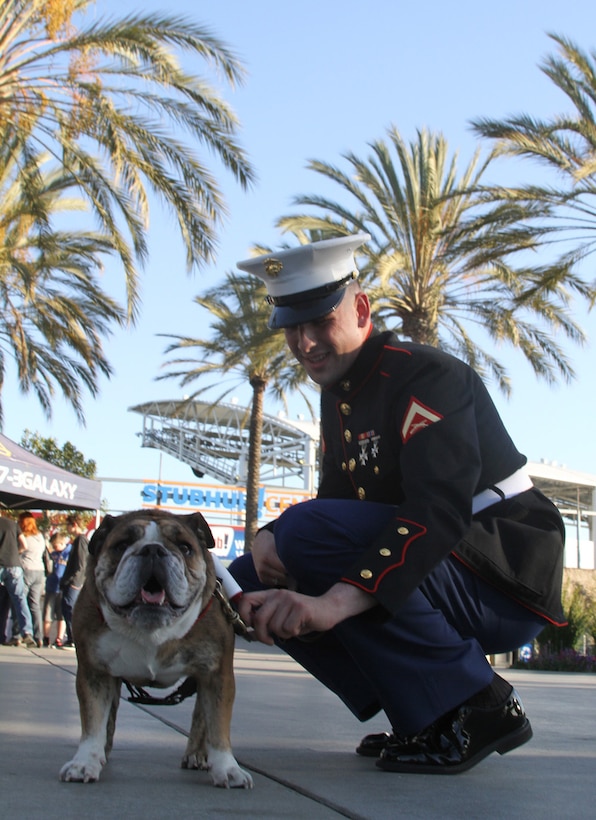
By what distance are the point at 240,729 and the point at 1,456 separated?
9315 millimetres

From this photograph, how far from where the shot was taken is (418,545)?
272 cm

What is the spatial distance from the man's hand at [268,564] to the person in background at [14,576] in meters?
9.30

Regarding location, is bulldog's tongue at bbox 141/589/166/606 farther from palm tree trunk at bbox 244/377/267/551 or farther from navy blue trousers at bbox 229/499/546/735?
palm tree trunk at bbox 244/377/267/551

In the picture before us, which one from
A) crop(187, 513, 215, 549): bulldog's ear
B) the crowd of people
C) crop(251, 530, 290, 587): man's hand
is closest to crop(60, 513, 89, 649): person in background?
the crowd of people

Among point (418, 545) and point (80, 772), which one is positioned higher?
point (418, 545)

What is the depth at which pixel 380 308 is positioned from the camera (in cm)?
1903

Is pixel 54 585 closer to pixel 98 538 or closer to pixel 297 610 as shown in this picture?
pixel 98 538

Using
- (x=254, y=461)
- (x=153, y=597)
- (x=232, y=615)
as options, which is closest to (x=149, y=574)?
(x=153, y=597)

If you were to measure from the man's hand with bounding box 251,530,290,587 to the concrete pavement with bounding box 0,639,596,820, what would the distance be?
55 centimetres

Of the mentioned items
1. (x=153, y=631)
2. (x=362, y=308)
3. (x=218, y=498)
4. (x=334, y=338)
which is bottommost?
(x=153, y=631)

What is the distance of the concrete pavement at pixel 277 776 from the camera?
7.23 feet

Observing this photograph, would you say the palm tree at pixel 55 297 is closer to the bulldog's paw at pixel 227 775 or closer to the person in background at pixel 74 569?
the person in background at pixel 74 569

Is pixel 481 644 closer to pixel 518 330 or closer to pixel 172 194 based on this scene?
pixel 172 194

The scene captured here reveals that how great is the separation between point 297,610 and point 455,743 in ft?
2.46
